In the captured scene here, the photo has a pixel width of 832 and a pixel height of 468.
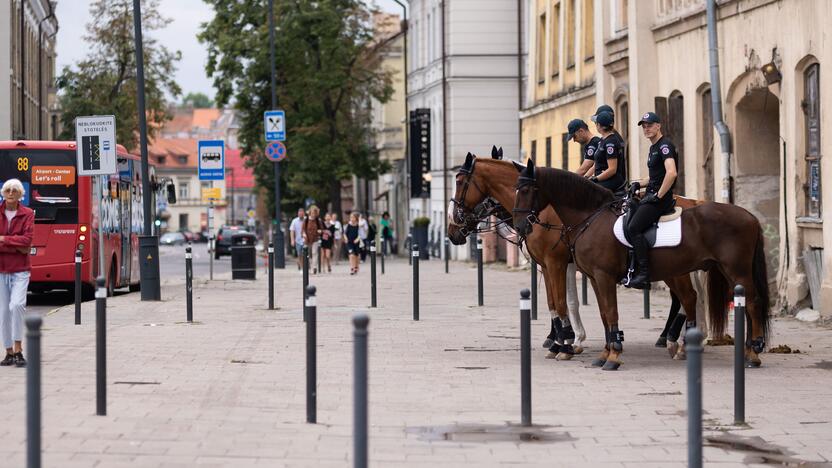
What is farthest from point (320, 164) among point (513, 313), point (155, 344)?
point (155, 344)

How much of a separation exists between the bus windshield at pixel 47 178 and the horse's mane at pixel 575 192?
13.9 m

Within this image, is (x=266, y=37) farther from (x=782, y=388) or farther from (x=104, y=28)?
(x=782, y=388)

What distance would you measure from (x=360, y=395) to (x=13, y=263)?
7550mm

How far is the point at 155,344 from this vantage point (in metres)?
16.4

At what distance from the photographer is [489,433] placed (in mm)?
10086

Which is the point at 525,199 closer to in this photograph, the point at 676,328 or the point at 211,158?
the point at 676,328

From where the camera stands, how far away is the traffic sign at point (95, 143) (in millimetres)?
24000

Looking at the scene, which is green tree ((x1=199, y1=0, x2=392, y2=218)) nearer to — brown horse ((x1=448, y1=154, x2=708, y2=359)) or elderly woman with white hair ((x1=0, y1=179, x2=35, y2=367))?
brown horse ((x1=448, y1=154, x2=708, y2=359))

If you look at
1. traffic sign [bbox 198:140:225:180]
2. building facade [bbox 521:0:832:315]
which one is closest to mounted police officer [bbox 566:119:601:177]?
building facade [bbox 521:0:832:315]

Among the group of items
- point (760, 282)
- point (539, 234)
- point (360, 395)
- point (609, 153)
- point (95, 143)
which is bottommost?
point (360, 395)

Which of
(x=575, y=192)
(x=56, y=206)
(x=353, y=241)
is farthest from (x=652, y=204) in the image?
(x=353, y=241)

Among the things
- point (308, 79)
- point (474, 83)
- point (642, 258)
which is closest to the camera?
point (642, 258)

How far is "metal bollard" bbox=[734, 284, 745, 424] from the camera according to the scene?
10.1m

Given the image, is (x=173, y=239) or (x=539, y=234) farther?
(x=173, y=239)
